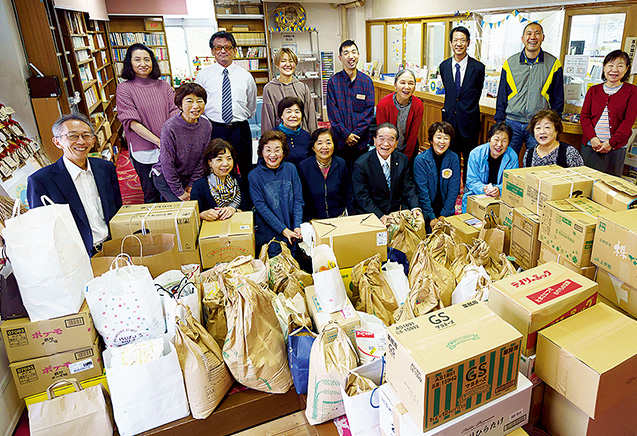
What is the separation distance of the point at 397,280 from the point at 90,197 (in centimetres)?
175

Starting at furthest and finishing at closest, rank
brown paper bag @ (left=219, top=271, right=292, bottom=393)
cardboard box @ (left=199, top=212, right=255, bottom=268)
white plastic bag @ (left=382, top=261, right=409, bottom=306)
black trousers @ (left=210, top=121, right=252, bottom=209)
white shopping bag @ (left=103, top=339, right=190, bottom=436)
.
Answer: black trousers @ (left=210, top=121, right=252, bottom=209) < cardboard box @ (left=199, top=212, right=255, bottom=268) < white plastic bag @ (left=382, top=261, right=409, bottom=306) < brown paper bag @ (left=219, top=271, right=292, bottom=393) < white shopping bag @ (left=103, top=339, right=190, bottom=436)

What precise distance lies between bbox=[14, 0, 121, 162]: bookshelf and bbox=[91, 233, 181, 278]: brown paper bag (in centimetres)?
230

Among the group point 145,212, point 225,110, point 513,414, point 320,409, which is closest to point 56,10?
point 225,110

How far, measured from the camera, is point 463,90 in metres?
3.92

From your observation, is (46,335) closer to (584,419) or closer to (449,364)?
(449,364)

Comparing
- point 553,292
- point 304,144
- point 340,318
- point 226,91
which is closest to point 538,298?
point 553,292

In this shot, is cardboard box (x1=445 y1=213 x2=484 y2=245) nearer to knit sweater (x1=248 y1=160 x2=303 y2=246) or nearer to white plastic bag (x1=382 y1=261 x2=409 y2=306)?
white plastic bag (x1=382 y1=261 x2=409 y2=306)

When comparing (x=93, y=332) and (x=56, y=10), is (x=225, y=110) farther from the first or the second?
(x=56, y=10)

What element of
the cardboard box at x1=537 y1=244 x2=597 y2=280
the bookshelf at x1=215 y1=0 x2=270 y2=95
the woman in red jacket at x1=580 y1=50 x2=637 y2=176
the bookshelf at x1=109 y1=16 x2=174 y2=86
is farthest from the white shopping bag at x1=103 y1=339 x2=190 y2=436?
the bookshelf at x1=109 y1=16 x2=174 y2=86

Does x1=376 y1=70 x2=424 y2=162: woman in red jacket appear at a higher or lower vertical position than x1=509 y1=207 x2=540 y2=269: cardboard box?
higher

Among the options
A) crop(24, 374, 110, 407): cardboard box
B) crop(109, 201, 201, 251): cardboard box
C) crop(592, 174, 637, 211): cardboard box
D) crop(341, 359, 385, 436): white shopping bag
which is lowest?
crop(24, 374, 110, 407): cardboard box

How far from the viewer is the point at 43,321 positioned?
1683mm

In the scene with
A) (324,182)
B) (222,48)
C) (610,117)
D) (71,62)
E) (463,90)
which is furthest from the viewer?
(71,62)

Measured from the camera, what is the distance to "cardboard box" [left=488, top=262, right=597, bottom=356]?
1.38 meters
